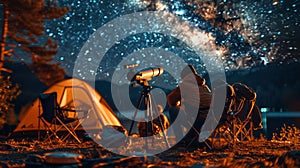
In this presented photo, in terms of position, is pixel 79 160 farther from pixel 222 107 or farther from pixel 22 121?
pixel 22 121

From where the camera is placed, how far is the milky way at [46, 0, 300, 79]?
9.51 m

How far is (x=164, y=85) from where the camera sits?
7.81 m

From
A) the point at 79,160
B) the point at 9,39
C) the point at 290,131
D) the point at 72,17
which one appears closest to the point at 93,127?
the point at 9,39

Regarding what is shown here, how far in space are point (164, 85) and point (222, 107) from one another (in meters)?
3.12

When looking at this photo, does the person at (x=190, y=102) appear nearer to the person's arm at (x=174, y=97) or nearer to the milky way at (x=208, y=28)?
the person's arm at (x=174, y=97)

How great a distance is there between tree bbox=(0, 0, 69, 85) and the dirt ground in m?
1.60

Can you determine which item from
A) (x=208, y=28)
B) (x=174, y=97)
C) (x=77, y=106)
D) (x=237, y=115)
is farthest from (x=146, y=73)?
(x=208, y=28)

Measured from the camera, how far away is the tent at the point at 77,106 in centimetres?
702

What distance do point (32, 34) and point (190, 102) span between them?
137 inches

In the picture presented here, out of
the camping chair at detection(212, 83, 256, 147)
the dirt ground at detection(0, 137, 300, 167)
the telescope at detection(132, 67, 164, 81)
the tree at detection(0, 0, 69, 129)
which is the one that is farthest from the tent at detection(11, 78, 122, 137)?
the telescope at detection(132, 67, 164, 81)

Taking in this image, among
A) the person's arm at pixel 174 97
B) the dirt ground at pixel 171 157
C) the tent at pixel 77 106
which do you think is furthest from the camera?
the tent at pixel 77 106

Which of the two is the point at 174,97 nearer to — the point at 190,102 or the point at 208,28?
the point at 190,102

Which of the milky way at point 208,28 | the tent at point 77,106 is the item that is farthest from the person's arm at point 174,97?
the milky way at point 208,28

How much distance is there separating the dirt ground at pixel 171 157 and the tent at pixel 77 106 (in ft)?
3.89
